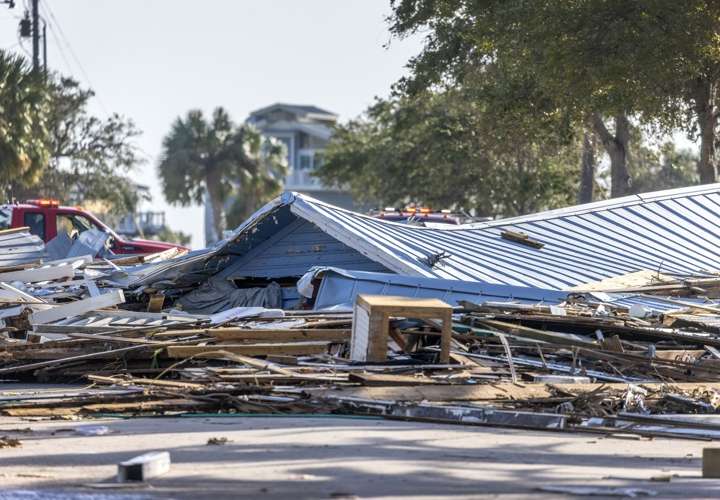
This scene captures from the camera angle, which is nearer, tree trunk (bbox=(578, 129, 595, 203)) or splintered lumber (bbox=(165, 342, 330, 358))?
splintered lumber (bbox=(165, 342, 330, 358))

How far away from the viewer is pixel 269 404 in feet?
37.7

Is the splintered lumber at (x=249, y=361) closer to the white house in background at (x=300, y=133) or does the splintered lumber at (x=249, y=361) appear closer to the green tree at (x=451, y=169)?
the green tree at (x=451, y=169)

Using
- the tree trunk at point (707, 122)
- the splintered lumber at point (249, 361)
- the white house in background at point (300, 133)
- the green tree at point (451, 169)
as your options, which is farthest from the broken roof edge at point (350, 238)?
the white house in background at point (300, 133)

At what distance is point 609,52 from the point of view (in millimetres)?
34031

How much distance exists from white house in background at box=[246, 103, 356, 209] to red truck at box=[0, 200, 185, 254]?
62536 millimetres

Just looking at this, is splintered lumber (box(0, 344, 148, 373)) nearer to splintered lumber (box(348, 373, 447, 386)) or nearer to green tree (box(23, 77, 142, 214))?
splintered lumber (box(348, 373, 447, 386))

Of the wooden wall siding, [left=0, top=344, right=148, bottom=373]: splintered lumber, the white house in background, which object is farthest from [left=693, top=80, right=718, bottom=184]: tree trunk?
the white house in background

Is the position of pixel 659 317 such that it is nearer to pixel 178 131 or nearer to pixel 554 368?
pixel 554 368

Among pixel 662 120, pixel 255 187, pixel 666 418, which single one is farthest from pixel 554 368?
pixel 255 187

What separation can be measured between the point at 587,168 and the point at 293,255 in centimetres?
2621

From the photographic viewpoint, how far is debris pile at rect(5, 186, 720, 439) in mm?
11469

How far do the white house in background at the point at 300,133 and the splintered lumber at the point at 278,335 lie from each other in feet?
257

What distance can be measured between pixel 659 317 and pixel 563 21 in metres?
19.2

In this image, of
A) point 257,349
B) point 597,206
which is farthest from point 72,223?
point 257,349
